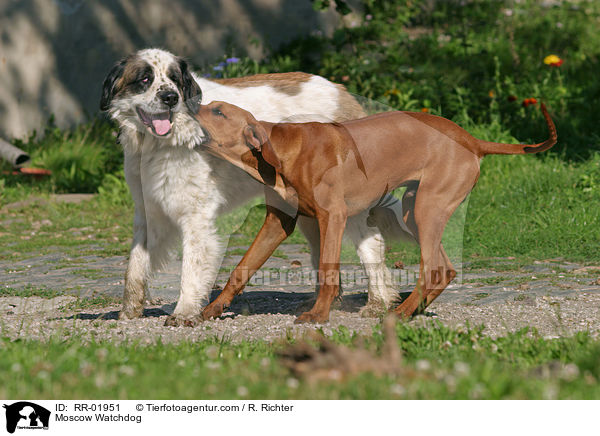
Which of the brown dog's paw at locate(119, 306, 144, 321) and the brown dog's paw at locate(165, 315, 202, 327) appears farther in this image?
the brown dog's paw at locate(119, 306, 144, 321)

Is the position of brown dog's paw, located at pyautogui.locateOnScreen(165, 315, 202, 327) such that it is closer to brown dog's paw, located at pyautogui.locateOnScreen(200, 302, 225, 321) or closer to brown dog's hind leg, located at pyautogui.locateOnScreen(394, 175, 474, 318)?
brown dog's paw, located at pyautogui.locateOnScreen(200, 302, 225, 321)

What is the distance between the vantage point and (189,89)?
4754mm

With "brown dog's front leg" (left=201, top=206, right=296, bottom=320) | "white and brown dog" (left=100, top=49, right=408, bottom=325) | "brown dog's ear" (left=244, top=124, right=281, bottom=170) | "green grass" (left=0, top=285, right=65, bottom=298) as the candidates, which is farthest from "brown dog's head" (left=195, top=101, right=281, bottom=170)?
"green grass" (left=0, top=285, right=65, bottom=298)

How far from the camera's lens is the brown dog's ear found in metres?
4.27

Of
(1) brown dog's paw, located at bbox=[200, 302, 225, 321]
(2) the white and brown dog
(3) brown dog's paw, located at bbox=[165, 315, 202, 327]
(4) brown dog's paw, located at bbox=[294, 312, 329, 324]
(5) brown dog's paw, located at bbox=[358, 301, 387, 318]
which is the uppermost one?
(2) the white and brown dog

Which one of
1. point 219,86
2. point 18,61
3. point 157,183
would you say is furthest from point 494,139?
point 18,61

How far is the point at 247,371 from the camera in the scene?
9.14 ft

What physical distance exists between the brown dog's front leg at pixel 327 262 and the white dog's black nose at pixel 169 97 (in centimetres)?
113

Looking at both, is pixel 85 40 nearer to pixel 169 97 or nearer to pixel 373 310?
pixel 169 97

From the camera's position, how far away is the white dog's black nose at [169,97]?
4543 millimetres

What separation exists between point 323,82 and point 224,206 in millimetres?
1185

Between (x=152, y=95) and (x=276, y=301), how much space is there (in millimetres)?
1787

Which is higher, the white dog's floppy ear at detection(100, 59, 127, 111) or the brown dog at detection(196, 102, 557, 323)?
the white dog's floppy ear at detection(100, 59, 127, 111)

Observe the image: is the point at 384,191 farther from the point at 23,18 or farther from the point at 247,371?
the point at 23,18
